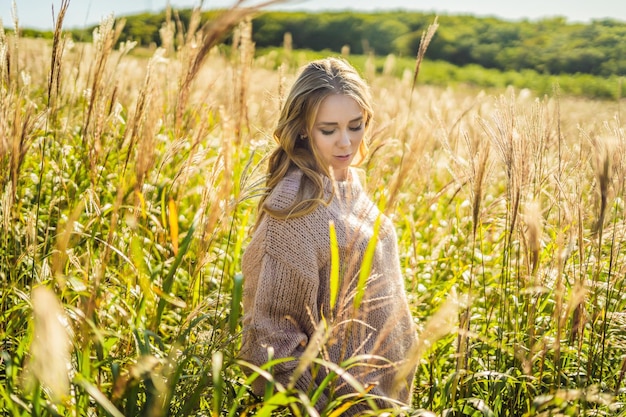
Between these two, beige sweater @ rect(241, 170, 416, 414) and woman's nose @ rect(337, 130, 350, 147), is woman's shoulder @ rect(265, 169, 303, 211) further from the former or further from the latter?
woman's nose @ rect(337, 130, 350, 147)

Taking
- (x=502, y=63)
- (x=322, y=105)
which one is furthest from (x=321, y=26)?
(x=322, y=105)

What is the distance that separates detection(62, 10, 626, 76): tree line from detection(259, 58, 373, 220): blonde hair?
68.3ft

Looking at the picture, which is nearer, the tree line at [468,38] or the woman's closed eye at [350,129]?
the woman's closed eye at [350,129]

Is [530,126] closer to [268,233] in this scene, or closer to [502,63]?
[268,233]

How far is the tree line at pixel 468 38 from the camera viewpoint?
2417 cm

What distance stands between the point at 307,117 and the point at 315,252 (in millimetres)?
482

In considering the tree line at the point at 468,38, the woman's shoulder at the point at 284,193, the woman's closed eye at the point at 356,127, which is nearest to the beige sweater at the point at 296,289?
the woman's shoulder at the point at 284,193

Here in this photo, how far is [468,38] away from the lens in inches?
1304

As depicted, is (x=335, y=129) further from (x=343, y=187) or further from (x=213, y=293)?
(x=213, y=293)

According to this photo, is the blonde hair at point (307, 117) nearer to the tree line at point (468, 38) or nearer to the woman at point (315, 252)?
the woman at point (315, 252)

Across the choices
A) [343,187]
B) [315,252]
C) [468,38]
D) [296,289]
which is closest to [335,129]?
[343,187]

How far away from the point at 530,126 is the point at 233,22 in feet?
3.13

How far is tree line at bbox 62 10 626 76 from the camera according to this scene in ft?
79.3

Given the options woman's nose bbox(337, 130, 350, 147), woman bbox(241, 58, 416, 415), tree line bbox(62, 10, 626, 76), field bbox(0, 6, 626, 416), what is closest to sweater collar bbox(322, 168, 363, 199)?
woman bbox(241, 58, 416, 415)
